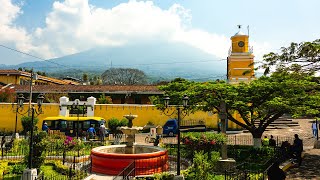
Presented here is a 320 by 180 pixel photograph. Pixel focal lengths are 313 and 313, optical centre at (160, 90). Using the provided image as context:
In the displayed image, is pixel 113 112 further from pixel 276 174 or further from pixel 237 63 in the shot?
pixel 276 174

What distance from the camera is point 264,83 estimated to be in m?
18.0

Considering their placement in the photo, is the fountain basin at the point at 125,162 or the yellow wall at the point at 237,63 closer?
the fountain basin at the point at 125,162

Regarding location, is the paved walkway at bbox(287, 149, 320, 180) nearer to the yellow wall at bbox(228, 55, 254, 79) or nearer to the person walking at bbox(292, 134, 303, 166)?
the person walking at bbox(292, 134, 303, 166)

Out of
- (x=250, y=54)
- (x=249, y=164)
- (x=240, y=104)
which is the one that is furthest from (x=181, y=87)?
(x=250, y=54)

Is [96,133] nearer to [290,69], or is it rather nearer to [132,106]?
[132,106]

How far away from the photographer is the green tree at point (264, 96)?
16.7 meters

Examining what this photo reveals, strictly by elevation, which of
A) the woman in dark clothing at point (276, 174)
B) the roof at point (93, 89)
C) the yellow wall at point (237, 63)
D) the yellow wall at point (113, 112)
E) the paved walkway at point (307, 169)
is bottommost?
the paved walkway at point (307, 169)

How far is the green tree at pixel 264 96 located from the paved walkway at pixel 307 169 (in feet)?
8.56

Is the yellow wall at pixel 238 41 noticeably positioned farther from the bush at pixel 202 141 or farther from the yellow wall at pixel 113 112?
the bush at pixel 202 141

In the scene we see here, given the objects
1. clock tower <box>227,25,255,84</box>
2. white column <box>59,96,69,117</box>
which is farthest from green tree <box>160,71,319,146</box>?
clock tower <box>227,25,255,84</box>

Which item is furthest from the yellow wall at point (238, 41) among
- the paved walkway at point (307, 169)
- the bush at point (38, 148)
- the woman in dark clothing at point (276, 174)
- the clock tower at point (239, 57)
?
the bush at point (38, 148)

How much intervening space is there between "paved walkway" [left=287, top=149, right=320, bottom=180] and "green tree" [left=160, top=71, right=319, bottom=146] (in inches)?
103

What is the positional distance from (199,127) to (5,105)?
20.4 metres

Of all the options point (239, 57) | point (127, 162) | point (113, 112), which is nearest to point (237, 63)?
point (239, 57)
